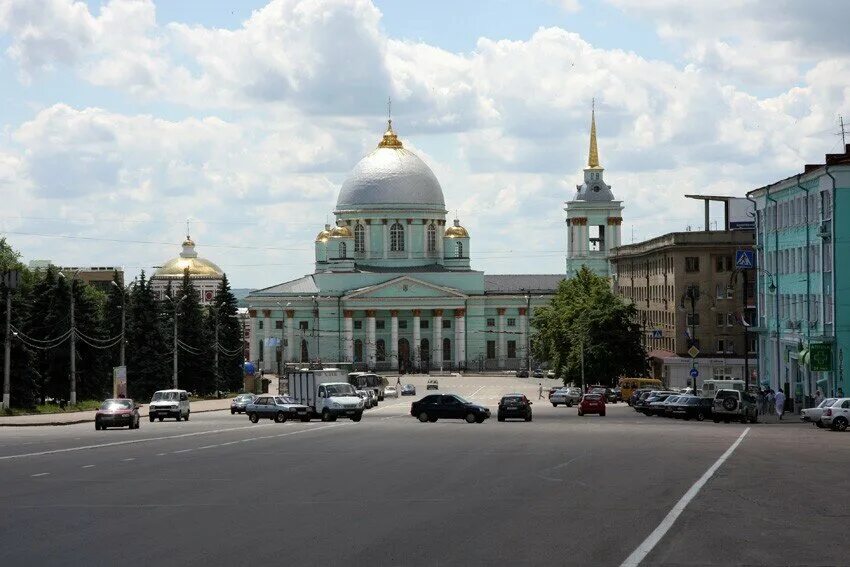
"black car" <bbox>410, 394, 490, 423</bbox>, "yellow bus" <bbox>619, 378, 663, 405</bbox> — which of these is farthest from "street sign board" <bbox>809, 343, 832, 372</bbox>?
"yellow bus" <bbox>619, 378, 663, 405</bbox>

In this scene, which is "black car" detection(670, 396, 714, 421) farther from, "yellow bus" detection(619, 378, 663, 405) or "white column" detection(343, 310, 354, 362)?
"white column" detection(343, 310, 354, 362)

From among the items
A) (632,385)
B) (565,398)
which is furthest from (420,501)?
(632,385)

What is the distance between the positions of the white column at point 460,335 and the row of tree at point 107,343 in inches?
1885

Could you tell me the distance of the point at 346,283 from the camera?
174000 millimetres

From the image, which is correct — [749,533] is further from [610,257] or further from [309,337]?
[309,337]

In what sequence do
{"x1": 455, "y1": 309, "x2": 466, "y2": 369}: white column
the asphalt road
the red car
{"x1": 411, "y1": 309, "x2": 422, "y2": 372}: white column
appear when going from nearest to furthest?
the asphalt road
the red car
{"x1": 411, "y1": 309, "x2": 422, "y2": 372}: white column
{"x1": 455, "y1": 309, "x2": 466, "y2": 369}: white column

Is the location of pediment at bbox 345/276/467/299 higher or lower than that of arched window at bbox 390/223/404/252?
lower

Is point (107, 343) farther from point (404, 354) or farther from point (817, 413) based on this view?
point (404, 354)

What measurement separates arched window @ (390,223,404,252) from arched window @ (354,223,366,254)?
3.10m

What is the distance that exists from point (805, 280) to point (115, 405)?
114 feet

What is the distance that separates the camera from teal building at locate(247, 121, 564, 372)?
168875mm

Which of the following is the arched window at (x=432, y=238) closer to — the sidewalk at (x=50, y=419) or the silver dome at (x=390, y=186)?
the silver dome at (x=390, y=186)

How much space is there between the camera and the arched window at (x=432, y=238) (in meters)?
180

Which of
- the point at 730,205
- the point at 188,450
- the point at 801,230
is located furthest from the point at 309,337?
the point at 188,450
